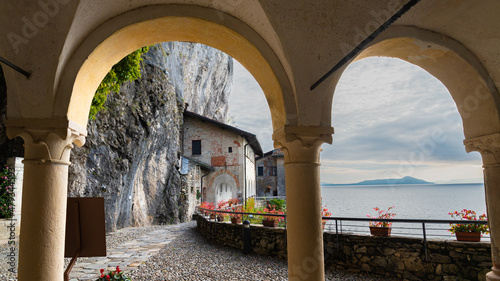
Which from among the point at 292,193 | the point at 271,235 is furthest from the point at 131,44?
the point at 271,235

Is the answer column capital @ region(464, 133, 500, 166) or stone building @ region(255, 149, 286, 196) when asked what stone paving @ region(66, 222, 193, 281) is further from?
stone building @ region(255, 149, 286, 196)

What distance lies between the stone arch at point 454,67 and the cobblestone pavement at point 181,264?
3.57 meters

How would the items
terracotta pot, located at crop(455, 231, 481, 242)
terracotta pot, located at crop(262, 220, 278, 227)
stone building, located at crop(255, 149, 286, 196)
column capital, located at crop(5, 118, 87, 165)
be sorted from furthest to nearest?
1. stone building, located at crop(255, 149, 286, 196)
2. terracotta pot, located at crop(262, 220, 278, 227)
3. terracotta pot, located at crop(455, 231, 481, 242)
4. column capital, located at crop(5, 118, 87, 165)

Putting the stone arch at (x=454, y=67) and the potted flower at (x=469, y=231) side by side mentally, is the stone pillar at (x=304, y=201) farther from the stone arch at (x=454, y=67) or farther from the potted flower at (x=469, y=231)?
the potted flower at (x=469, y=231)

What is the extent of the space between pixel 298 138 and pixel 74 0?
2.68 meters

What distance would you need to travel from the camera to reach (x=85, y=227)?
3232 millimetres

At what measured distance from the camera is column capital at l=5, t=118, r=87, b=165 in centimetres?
288

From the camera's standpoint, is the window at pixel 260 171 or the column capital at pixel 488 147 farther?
the window at pixel 260 171

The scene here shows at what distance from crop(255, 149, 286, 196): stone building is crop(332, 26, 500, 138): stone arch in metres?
27.2

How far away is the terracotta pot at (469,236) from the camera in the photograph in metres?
5.39

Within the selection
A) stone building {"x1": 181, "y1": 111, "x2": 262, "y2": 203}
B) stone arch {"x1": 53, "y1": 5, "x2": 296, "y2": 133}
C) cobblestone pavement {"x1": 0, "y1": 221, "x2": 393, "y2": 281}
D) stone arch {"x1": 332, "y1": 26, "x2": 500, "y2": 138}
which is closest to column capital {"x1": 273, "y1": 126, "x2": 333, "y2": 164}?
stone arch {"x1": 53, "y1": 5, "x2": 296, "y2": 133}

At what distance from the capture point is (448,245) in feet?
18.1

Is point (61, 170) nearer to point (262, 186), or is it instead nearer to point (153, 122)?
point (153, 122)

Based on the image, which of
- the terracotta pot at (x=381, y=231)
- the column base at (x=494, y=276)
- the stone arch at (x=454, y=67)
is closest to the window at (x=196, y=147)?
the terracotta pot at (x=381, y=231)
